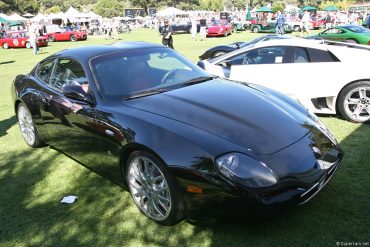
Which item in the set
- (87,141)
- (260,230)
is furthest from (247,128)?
(87,141)

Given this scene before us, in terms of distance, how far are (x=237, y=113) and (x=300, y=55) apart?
11.6 feet

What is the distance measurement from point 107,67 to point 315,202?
8.37 ft

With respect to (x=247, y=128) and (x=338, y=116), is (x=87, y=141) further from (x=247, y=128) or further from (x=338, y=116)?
(x=338, y=116)

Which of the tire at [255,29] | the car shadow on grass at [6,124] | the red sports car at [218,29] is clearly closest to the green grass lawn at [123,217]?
the car shadow on grass at [6,124]

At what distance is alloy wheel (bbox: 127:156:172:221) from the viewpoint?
325 cm

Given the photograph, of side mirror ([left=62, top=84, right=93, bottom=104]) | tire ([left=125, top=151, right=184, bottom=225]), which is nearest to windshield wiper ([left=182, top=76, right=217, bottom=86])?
side mirror ([left=62, top=84, right=93, bottom=104])

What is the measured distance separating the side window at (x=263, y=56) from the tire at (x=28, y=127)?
374 cm

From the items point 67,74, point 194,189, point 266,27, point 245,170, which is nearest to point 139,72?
point 67,74

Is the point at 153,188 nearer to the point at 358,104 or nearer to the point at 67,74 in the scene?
the point at 67,74

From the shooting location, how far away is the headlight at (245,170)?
280 centimetres

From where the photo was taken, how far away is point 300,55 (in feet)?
21.3

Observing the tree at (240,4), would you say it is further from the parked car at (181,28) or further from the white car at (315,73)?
the white car at (315,73)

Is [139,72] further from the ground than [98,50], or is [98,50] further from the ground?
[98,50]

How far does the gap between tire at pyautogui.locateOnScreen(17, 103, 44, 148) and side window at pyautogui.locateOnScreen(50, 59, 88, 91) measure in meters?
0.97
